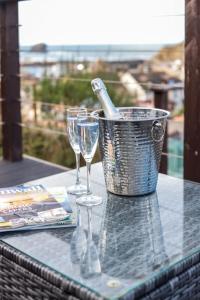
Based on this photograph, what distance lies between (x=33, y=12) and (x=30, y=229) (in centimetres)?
242

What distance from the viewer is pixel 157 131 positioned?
3.49ft

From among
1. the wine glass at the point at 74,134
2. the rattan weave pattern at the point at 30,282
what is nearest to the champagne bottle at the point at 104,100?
the wine glass at the point at 74,134

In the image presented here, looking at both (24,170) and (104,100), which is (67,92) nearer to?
(24,170)

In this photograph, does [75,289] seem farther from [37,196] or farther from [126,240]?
[37,196]

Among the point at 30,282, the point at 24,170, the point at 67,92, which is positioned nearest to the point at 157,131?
the point at 30,282

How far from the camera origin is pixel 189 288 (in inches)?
32.4

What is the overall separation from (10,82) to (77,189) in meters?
1.75

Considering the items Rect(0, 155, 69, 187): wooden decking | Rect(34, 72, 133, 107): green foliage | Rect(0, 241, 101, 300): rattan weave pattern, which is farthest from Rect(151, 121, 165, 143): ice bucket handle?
Rect(34, 72, 133, 107): green foliage

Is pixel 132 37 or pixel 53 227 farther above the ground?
pixel 132 37

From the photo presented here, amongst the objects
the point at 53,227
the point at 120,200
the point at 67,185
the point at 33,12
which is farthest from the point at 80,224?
the point at 33,12

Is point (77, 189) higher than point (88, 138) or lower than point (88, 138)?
lower

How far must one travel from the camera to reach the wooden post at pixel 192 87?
1670mm

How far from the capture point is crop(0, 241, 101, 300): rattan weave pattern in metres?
0.72

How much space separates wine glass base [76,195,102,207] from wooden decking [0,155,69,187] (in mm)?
1400
